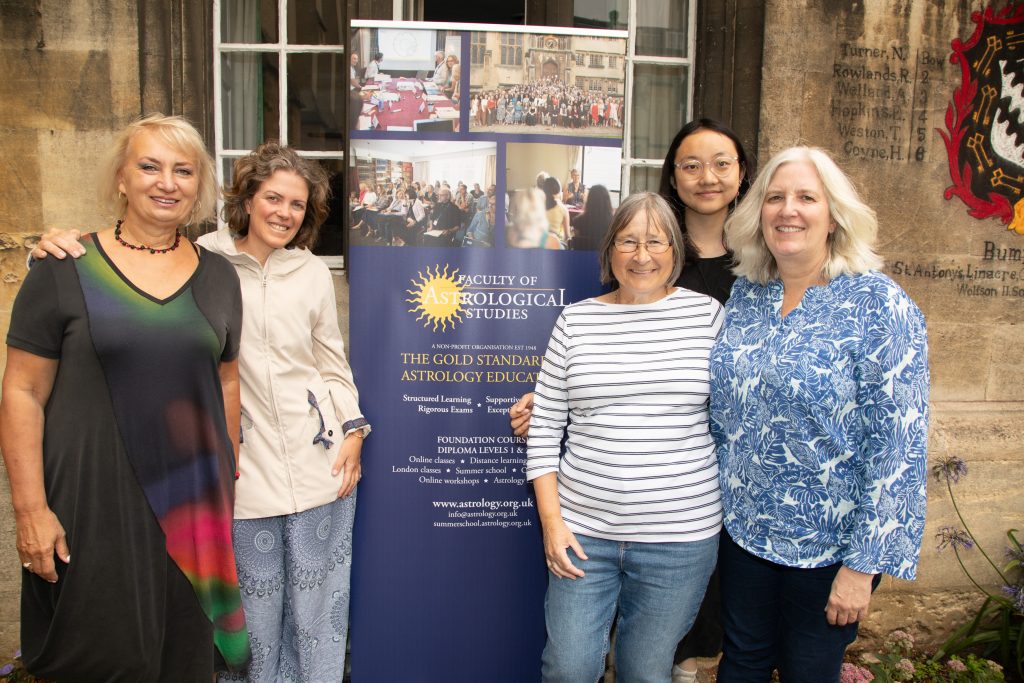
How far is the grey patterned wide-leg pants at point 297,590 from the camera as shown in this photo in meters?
2.11

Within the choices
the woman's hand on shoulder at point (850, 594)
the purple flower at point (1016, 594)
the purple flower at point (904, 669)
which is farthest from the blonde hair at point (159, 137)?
the purple flower at point (1016, 594)

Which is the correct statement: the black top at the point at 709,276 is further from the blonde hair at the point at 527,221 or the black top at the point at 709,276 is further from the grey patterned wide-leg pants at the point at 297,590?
the grey patterned wide-leg pants at the point at 297,590

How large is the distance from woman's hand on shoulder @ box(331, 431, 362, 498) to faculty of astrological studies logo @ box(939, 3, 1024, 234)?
3.01 metres

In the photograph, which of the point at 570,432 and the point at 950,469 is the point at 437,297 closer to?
the point at 570,432

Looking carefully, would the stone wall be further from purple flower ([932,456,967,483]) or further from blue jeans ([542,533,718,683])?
blue jeans ([542,533,718,683])

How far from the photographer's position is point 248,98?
329cm

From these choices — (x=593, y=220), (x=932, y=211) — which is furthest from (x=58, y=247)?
(x=932, y=211)

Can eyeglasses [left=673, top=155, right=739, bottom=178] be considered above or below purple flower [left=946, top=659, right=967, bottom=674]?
above

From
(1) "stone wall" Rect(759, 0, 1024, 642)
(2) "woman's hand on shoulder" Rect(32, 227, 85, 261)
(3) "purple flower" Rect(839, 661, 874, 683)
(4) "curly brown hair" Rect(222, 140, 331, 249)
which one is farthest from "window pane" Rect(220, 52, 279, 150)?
(3) "purple flower" Rect(839, 661, 874, 683)

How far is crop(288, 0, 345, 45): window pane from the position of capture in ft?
10.9

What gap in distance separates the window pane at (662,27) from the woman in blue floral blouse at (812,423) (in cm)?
188

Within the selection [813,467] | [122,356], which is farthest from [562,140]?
[122,356]

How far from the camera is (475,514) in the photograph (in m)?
2.52

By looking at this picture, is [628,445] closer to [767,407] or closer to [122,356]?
[767,407]
